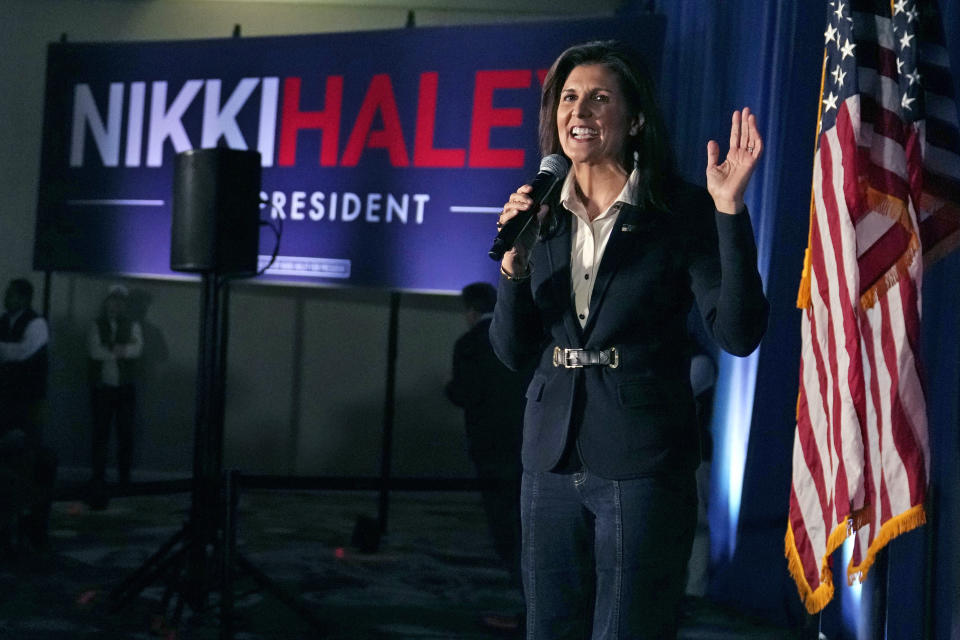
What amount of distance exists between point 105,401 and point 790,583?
5.55 metres

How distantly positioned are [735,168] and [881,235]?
3.68 ft

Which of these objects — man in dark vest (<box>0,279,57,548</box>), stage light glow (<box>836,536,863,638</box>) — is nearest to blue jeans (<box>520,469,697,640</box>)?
stage light glow (<box>836,536,863,638</box>)

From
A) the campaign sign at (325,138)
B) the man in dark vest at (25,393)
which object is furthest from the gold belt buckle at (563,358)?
the man in dark vest at (25,393)

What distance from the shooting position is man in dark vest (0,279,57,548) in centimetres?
556

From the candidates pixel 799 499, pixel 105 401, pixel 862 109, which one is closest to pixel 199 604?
pixel 799 499

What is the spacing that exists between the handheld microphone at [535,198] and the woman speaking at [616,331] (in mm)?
18

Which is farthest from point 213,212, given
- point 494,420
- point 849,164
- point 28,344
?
point 28,344

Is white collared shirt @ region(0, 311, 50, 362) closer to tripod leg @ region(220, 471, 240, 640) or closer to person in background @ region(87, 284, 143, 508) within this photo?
person in background @ region(87, 284, 143, 508)

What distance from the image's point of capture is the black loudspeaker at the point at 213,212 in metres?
4.43

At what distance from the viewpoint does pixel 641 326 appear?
5.46 feet

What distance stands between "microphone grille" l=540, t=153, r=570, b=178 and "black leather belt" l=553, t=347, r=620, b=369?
0.30 m

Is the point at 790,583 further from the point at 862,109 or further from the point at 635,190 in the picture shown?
Result: the point at 635,190

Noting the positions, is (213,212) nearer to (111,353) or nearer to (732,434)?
(732,434)

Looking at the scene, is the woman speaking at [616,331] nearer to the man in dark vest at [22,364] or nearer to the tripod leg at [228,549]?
the tripod leg at [228,549]
